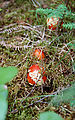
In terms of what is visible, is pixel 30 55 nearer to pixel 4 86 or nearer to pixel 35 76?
pixel 35 76

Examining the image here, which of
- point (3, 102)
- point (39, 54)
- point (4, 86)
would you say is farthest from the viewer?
point (39, 54)

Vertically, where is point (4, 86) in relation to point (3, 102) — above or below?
above

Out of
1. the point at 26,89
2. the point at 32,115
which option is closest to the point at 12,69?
the point at 26,89

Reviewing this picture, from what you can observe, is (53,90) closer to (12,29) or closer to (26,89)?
(26,89)

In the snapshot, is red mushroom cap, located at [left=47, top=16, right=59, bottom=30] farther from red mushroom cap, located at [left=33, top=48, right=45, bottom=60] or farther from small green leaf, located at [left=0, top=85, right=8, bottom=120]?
small green leaf, located at [left=0, top=85, right=8, bottom=120]

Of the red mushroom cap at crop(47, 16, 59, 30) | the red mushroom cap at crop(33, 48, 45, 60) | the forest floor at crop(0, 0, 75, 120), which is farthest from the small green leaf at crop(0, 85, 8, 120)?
the red mushroom cap at crop(47, 16, 59, 30)

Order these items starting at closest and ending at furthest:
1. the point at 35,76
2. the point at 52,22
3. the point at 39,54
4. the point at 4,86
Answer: the point at 4,86 → the point at 35,76 → the point at 39,54 → the point at 52,22

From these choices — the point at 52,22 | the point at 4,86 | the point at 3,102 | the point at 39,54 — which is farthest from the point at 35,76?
the point at 52,22
